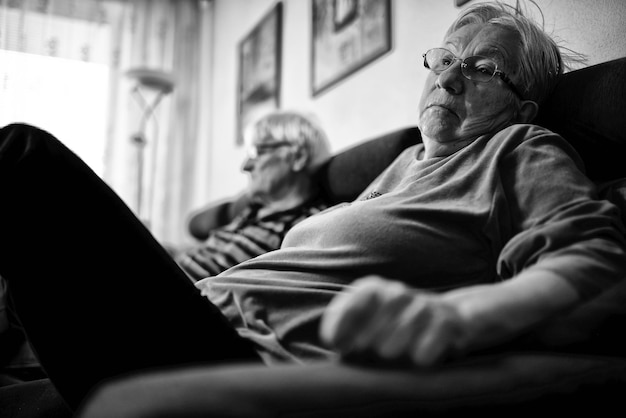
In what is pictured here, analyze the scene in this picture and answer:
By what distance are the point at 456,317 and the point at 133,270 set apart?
38 cm

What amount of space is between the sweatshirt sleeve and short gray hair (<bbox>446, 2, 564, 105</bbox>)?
0.19m

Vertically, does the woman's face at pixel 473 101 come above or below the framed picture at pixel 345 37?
below

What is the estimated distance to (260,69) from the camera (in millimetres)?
2957

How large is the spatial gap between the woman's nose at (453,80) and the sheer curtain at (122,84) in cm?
254

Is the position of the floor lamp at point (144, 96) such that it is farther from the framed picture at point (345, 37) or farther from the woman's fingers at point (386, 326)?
the woman's fingers at point (386, 326)

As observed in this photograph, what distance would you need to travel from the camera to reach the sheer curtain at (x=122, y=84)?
329 cm

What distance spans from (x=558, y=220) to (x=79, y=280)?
54 cm

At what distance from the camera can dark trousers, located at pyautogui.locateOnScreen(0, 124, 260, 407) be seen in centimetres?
61

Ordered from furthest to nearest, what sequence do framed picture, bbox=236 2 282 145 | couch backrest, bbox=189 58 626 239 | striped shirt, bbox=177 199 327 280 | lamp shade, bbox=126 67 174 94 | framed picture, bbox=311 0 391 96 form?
lamp shade, bbox=126 67 174 94, framed picture, bbox=236 2 282 145, framed picture, bbox=311 0 391 96, striped shirt, bbox=177 199 327 280, couch backrest, bbox=189 58 626 239

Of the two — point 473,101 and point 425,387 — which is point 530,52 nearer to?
point 473,101

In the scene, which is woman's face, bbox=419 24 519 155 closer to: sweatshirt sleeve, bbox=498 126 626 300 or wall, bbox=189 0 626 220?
sweatshirt sleeve, bbox=498 126 626 300

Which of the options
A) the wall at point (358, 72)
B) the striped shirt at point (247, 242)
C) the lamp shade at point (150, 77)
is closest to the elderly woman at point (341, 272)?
the wall at point (358, 72)

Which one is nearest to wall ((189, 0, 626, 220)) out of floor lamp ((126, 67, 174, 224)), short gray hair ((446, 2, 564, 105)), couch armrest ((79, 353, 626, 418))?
short gray hair ((446, 2, 564, 105))

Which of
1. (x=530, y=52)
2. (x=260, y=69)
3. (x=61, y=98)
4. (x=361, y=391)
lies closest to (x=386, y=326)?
(x=361, y=391)
